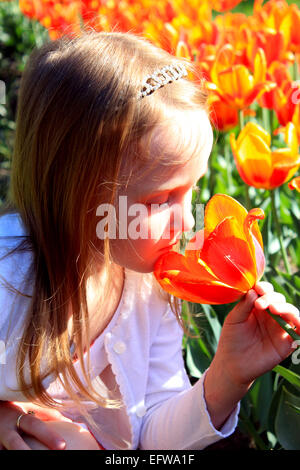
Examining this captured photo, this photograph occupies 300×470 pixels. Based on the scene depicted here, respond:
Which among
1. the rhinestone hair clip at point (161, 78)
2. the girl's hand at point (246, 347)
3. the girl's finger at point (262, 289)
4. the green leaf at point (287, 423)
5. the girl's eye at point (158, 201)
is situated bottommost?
the green leaf at point (287, 423)

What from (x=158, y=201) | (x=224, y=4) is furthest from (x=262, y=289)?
(x=224, y=4)

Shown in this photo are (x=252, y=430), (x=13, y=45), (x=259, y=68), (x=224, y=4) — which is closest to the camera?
(x=252, y=430)

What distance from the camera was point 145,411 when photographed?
1.48 metres

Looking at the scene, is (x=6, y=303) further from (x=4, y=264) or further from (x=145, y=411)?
(x=145, y=411)

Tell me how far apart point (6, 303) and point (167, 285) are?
1.14ft

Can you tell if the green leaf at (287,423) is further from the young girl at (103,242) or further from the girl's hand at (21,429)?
the girl's hand at (21,429)

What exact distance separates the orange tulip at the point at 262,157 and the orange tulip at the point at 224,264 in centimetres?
37

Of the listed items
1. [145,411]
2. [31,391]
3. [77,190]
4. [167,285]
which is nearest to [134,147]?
[77,190]

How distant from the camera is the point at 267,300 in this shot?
1019mm

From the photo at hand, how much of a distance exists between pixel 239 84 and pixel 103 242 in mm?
866

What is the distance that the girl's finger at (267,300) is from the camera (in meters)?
1.01

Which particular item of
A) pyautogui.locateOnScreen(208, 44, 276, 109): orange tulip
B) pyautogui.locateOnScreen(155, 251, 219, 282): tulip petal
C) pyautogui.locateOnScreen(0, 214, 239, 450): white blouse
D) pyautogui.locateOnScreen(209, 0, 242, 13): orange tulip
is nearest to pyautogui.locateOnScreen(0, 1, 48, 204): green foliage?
pyautogui.locateOnScreen(209, 0, 242, 13): orange tulip

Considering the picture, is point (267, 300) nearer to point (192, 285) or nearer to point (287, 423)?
point (192, 285)

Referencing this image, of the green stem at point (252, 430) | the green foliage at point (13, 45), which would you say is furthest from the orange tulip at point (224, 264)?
the green foliage at point (13, 45)
